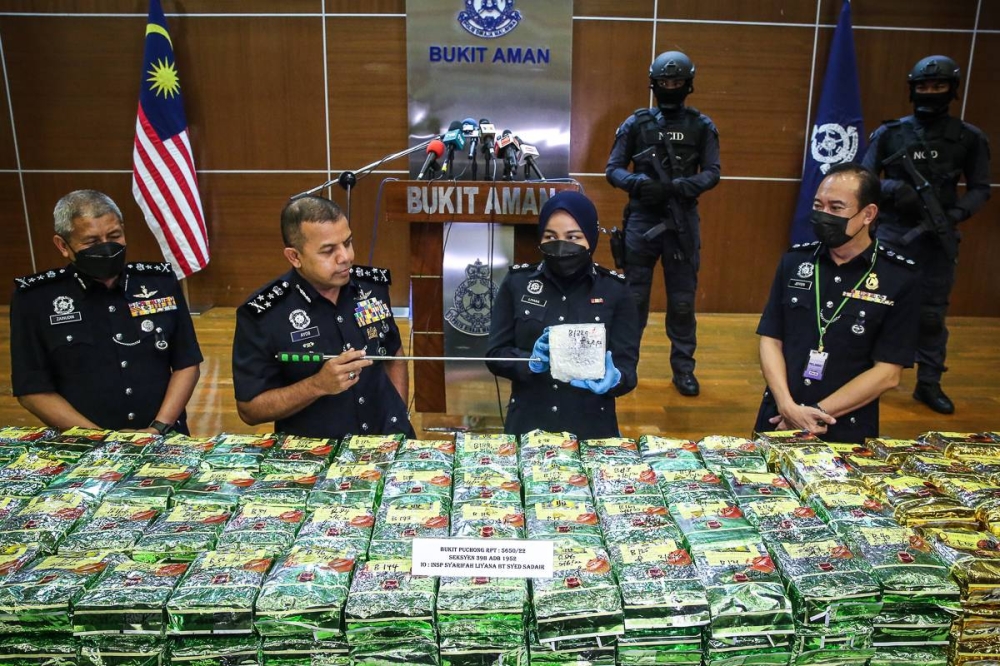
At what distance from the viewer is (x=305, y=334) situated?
2037mm

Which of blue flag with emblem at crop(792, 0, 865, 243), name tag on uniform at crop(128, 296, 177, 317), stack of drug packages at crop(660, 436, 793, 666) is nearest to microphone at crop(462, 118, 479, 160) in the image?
name tag on uniform at crop(128, 296, 177, 317)

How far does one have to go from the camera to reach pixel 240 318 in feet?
6.52

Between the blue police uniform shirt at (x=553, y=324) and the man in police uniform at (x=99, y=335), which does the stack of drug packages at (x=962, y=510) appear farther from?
the man in police uniform at (x=99, y=335)

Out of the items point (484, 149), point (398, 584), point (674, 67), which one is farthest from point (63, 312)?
point (674, 67)

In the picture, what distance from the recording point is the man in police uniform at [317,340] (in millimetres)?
1929

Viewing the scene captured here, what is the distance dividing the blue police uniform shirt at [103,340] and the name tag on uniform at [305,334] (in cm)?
45

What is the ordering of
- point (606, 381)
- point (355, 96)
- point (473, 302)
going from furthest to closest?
point (355, 96) < point (473, 302) < point (606, 381)

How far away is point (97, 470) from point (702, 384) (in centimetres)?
333

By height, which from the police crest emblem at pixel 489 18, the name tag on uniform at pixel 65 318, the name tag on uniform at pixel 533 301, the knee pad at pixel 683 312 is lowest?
the knee pad at pixel 683 312

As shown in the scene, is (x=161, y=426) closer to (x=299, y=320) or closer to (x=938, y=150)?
(x=299, y=320)

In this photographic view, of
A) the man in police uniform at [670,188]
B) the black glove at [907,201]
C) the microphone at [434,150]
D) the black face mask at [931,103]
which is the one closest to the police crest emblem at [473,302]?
the microphone at [434,150]

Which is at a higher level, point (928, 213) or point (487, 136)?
point (487, 136)

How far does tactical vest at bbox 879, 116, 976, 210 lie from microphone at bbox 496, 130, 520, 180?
209 cm

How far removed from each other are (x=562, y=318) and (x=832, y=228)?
0.85m
